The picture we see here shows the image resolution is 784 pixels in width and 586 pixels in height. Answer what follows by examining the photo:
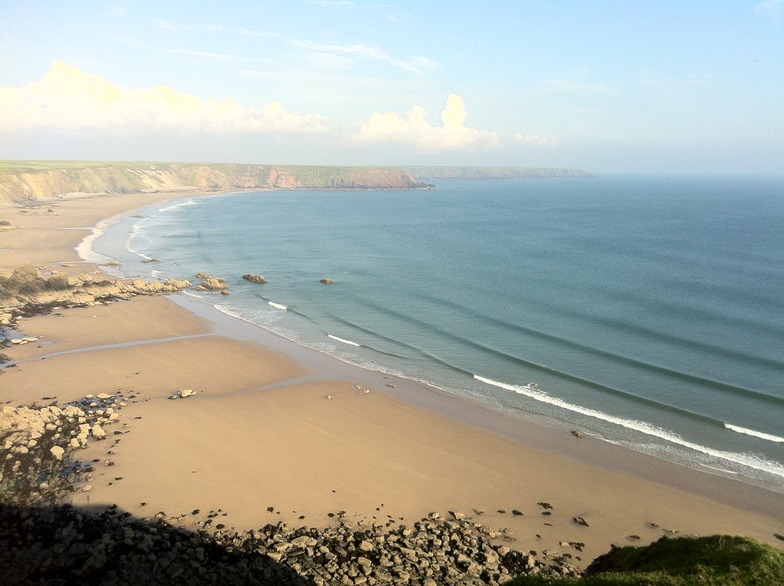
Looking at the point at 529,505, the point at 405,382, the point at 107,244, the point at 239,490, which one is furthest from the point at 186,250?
the point at 529,505

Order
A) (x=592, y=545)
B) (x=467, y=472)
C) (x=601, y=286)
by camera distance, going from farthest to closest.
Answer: (x=601, y=286) → (x=467, y=472) → (x=592, y=545)

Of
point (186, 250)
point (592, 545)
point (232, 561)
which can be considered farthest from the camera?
point (186, 250)

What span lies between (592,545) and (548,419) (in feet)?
32.7

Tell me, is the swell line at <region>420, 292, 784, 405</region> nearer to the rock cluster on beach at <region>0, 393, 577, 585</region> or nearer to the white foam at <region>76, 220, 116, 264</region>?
the rock cluster on beach at <region>0, 393, 577, 585</region>

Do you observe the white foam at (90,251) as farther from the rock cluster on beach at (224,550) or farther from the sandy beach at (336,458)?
the rock cluster on beach at (224,550)

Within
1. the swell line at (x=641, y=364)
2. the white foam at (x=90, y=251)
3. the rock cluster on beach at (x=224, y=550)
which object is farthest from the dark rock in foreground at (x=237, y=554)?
the white foam at (x=90, y=251)

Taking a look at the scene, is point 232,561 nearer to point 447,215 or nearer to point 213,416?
point 213,416

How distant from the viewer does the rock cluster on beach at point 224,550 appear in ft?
46.5

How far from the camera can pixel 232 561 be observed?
14.8 m

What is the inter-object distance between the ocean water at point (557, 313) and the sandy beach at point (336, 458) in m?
2.56

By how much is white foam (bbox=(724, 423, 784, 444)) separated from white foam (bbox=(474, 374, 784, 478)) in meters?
2.09

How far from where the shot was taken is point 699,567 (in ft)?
36.8

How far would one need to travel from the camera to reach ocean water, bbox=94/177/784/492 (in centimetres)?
2711

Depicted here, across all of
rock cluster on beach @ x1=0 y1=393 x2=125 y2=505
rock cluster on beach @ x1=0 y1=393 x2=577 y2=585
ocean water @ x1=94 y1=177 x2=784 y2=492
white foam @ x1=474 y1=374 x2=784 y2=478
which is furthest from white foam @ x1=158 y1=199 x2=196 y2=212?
rock cluster on beach @ x1=0 y1=393 x2=577 y2=585
